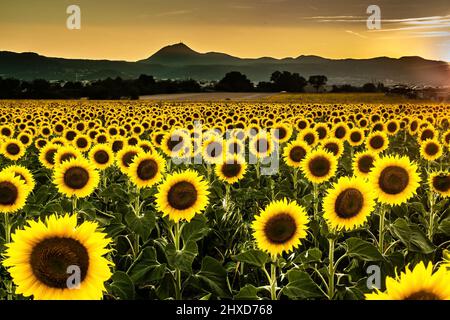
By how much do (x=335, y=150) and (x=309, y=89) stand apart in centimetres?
5400

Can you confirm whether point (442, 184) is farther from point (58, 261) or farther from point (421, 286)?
point (58, 261)

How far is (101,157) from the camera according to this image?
362 inches

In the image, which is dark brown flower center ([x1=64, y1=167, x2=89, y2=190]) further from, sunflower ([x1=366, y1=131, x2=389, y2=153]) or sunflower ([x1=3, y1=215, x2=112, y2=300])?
sunflower ([x1=366, y1=131, x2=389, y2=153])

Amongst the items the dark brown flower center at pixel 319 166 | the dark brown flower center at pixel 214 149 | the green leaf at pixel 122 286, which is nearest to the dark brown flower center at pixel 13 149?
the dark brown flower center at pixel 214 149

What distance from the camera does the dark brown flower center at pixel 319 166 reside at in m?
7.67

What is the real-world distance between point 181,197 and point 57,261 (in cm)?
253

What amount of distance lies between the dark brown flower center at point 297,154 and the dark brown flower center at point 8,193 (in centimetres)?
497

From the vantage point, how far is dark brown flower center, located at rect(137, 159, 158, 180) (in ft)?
23.3

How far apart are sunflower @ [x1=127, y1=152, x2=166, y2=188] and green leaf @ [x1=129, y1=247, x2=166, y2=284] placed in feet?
7.47

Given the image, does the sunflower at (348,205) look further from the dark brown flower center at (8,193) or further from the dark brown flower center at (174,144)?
the dark brown flower center at (174,144)
